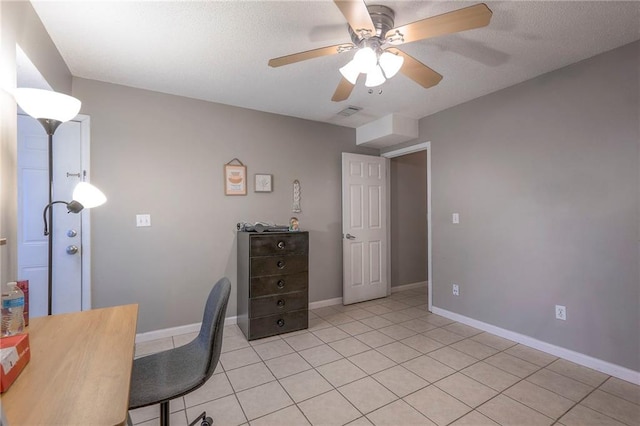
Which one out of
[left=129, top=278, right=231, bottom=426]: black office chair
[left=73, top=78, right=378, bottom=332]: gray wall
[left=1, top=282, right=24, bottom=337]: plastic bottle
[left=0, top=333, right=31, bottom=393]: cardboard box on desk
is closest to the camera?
[left=0, top=333, right=31, bottom=393]: cardboard box on desk

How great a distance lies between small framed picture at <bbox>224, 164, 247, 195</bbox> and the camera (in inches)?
127

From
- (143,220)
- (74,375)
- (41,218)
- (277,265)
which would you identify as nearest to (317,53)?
(74,375)

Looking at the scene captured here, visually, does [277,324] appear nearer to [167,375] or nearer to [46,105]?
[167,375]

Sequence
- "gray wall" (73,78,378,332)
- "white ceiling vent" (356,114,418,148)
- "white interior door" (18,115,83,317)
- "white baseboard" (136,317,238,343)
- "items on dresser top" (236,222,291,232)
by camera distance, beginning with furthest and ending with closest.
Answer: "white ceiling vent" (356,114,418,148) → "items on dresser top" (236,222,291,232) → "white baseboard" (136,317,238,343) → "gray wall" (73,78,378,332) → "white interior door" (18,115,83,317)

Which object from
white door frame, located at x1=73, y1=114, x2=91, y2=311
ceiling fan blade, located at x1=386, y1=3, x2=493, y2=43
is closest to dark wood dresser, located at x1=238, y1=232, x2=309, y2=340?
white door frame, located at x1=73, y1=114, x2=91, y2=311

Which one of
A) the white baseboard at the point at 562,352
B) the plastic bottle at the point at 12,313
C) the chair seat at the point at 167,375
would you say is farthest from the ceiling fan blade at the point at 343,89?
the white baseboard at the point at 562,352

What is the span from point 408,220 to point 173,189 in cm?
342

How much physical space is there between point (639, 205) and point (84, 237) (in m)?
4.42

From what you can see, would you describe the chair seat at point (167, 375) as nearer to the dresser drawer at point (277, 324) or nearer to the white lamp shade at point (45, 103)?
the dresser drawer at point (277, 324)

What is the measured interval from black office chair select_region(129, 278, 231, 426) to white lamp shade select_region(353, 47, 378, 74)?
4.73 feet

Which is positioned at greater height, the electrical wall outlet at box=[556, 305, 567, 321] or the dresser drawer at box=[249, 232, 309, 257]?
the dresser drawer at box=[249, 232, 309, 257]

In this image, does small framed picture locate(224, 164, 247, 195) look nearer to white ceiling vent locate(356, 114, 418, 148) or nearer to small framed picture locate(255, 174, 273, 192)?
small framed picture locate(255, 174, 273, 192)

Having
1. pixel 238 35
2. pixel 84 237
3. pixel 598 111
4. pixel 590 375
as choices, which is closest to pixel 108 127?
pixel 84 237

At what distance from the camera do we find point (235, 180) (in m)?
3.26
